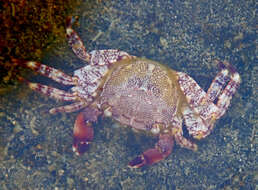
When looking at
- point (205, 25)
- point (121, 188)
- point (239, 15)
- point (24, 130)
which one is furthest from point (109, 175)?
point (239, 15)

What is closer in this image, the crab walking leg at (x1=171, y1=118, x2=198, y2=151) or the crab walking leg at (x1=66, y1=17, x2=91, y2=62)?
the crab walking leg at (x1=66, y1=17, x2=91, y2=62)

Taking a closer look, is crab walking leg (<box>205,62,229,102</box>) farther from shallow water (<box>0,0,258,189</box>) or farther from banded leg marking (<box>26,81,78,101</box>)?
banded leg marking (<box>26,81,78,101</box>)

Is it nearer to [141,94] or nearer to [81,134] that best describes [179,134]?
[141,94]

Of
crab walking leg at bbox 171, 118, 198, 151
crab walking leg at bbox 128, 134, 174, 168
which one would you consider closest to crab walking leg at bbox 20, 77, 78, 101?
crab walking leg at bbox 128, 134, 174, 168

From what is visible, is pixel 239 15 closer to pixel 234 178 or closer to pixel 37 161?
pixel 234 178

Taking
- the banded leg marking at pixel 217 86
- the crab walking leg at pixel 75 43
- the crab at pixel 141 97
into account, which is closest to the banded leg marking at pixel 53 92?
the crab at pixel 141 97

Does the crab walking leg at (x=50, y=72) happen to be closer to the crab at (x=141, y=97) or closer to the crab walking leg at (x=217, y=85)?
the crab at (x=141, y=97)
